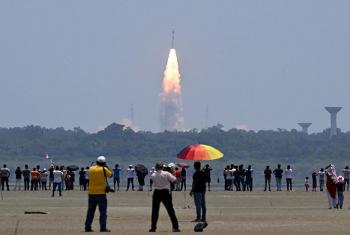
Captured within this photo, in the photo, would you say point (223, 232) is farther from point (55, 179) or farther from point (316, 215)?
point (55, 179)

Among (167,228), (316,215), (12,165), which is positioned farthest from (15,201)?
(12,165)

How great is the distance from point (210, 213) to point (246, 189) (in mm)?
26693

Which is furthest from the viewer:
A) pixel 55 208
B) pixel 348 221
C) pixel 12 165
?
pixel 12 165

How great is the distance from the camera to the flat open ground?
2970cm

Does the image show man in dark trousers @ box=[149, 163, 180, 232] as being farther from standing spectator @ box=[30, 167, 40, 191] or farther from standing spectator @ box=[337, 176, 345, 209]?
standing spectator @ box=[30, 167, 40, 191]

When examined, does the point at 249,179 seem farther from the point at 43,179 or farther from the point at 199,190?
the point at 199,190

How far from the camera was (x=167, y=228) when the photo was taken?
99.5 feet

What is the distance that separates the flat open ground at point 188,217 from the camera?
2970cm

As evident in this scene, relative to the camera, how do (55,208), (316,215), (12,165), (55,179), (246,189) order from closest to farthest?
1. (316,215)
2. (55,208)
3. (55,179)
4. (246,189)
5. (12,165)

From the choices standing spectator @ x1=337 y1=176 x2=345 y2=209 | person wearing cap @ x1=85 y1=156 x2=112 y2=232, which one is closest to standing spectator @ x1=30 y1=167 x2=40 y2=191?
standing spectator @ x1=337 y1=176 x2=345 y2=209

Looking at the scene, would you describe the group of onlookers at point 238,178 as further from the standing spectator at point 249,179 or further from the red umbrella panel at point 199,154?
the red umbrella panel at point 199,154

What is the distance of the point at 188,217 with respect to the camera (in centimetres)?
3503

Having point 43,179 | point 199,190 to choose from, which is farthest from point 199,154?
point 43,179

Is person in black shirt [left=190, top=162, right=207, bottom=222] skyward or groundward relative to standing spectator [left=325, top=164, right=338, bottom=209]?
groundward
